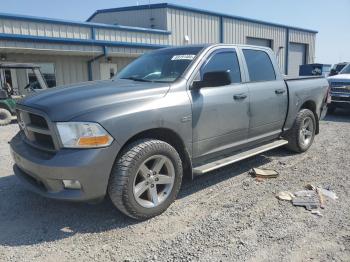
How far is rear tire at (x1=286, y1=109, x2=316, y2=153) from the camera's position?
5922mm

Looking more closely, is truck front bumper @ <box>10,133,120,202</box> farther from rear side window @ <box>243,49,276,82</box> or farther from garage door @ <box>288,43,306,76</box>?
garage door @ <box>288,43,306,76</box>

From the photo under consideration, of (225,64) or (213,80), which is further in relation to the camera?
(225,64)

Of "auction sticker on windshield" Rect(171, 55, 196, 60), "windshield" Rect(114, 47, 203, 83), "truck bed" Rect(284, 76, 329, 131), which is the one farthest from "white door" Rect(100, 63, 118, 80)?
"auction sticker on windshield" Rect(171, 55, 196, 60)

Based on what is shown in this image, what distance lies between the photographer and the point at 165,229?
346 cm

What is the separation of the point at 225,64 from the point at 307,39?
3013 centimetres

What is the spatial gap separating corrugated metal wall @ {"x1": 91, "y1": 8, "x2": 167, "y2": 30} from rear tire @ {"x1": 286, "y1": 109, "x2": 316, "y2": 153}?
589 inches

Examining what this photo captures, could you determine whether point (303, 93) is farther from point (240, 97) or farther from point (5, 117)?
point (5, 117)

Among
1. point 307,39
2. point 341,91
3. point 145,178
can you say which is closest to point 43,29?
point 341,91

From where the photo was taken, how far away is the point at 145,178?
3611 mm

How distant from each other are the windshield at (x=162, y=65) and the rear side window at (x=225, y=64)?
21 centimetres

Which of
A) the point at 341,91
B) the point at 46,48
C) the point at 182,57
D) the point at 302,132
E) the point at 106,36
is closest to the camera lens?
the point at 182,57

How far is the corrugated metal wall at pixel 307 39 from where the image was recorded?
29484 millimetres

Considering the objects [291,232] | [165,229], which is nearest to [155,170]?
[165,229]

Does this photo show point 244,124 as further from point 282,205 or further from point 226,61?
point 282,205
